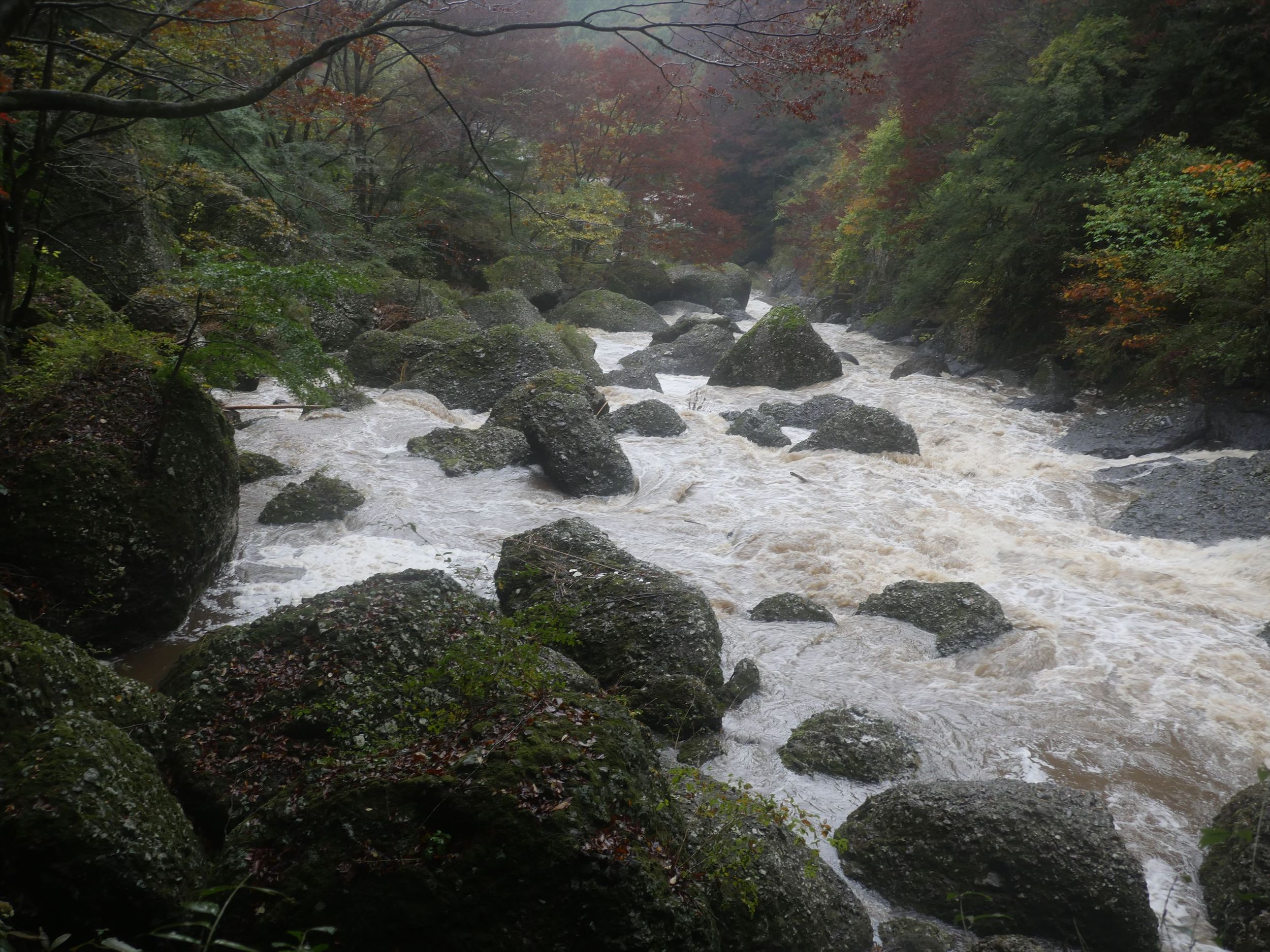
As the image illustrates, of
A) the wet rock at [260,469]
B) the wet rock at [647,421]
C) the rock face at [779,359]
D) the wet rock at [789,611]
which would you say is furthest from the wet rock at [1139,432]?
the wet rock at [260,469]

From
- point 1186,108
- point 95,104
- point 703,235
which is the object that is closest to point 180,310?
point 95,104

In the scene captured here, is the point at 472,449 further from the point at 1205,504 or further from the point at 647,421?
the point at 1205,504

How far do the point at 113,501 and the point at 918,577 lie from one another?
641cm

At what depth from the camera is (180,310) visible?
8398mm

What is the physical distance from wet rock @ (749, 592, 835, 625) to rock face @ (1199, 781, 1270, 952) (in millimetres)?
2857

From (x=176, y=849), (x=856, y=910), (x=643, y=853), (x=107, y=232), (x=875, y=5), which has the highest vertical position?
(x=875, y=5)

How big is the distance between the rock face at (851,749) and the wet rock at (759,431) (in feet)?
21.3

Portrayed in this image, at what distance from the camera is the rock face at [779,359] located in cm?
1379

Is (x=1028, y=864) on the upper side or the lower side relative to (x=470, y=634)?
lower

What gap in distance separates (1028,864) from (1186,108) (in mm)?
13107

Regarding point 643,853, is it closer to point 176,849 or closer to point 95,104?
point 176,849

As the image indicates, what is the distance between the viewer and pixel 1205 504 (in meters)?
7.78

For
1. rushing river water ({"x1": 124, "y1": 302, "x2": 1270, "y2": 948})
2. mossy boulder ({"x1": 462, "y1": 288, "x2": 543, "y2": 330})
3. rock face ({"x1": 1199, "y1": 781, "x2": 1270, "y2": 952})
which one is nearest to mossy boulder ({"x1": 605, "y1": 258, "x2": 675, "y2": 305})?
mossy boulder ({"x1": 462, "y1": 288, "x2": 543, "y2": 330})

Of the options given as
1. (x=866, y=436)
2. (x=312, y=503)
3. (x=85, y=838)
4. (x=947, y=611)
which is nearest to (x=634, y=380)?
(x=866, y=436)
